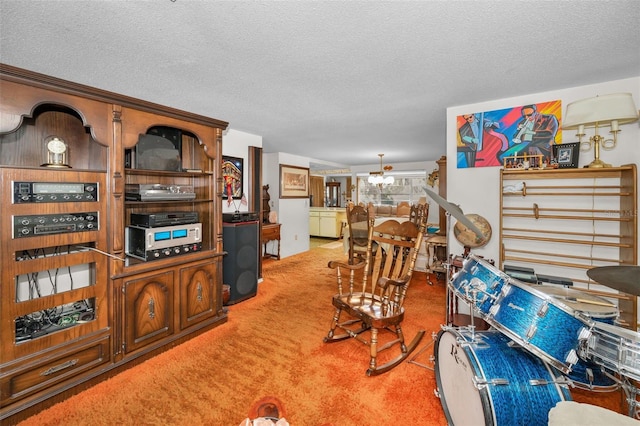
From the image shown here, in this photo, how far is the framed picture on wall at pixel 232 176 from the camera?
4.13 metres

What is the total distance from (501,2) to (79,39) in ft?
8.59

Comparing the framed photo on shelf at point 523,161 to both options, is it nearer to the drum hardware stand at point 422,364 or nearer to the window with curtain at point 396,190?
the drum hardware stand at point 422,364

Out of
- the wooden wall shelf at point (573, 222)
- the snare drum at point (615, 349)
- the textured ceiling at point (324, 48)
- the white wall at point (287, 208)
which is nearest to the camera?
the snare drum at point (615, 349)

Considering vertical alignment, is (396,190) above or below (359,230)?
above

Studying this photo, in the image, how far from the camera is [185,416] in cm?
165

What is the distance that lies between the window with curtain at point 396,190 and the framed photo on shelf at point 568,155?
16.9ft

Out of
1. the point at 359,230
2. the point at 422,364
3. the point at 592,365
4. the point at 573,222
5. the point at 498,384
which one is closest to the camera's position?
the point at 498,384

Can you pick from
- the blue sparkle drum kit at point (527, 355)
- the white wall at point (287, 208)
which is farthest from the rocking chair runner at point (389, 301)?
the white wall at point (287, 208)

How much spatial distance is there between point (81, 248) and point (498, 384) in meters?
2.84

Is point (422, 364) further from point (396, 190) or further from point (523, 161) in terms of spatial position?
point (396, 190)

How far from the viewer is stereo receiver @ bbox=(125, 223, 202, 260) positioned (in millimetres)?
2338

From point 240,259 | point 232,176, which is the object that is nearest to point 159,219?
point 240,259

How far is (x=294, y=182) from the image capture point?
21.0 ft

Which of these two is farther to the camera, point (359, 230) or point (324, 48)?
point (359, 230)
